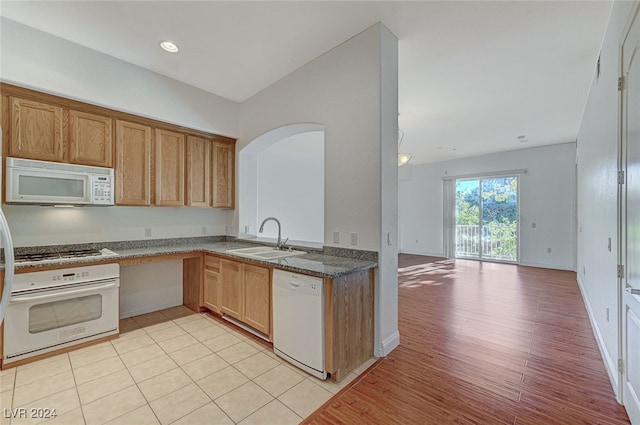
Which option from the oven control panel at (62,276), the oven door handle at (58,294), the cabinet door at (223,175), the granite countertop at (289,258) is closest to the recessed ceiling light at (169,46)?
the cabinet door at (223,175)

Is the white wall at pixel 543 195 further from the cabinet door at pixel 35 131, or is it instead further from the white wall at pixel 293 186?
the cabinet door at pixel 35 131

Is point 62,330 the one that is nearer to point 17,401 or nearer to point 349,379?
point 17,401

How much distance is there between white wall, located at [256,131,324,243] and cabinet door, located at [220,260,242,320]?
2.65 metres

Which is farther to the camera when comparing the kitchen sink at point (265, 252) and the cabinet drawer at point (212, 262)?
the cabinet drawer at point (212, 262)

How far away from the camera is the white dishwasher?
2104 mm

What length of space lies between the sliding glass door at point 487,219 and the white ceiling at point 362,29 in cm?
337

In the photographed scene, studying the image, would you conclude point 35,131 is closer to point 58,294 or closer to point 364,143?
point 58,294

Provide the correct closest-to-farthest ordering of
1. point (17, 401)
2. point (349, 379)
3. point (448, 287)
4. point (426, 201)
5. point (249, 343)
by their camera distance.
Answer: point (17, 401)
point (349, 379)
point (249, 343)
point (448, 287)
point (426, 201)

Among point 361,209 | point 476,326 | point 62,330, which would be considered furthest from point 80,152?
point 476,326

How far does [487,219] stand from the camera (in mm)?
7293

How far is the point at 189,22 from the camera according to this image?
2.43m

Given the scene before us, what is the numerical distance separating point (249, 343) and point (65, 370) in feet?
4.90

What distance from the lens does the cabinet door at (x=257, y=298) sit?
2592 millimetres

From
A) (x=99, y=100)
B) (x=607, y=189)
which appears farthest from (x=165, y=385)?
(x=607, y=189)
